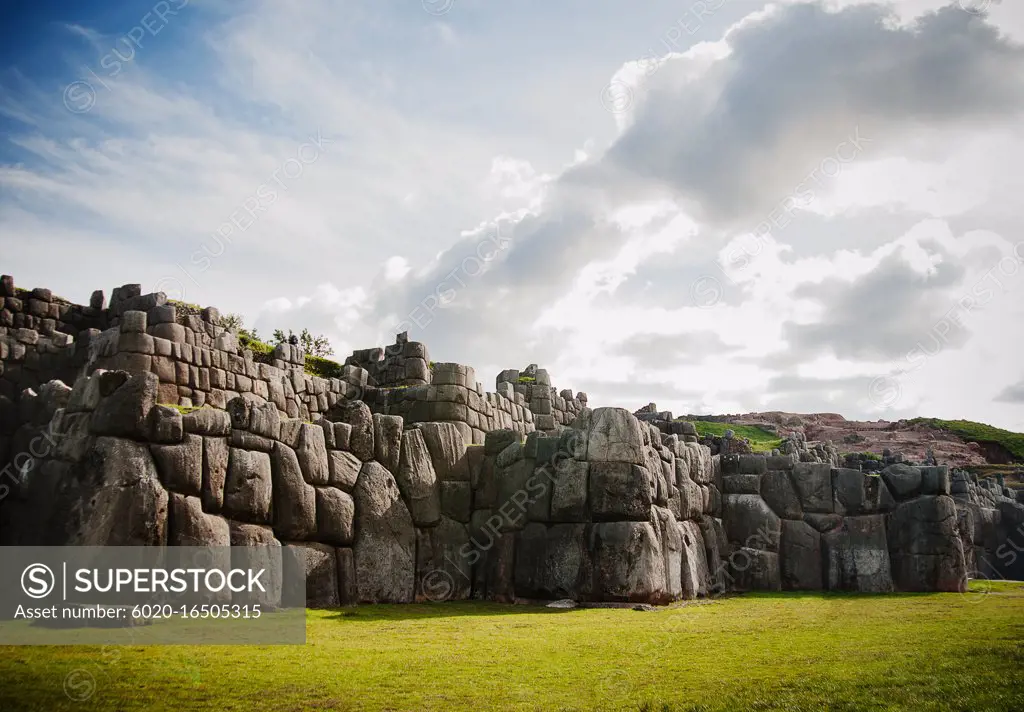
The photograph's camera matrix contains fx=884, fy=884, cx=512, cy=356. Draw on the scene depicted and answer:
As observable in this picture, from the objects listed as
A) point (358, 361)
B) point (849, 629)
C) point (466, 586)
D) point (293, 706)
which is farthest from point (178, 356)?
point (849, 629)

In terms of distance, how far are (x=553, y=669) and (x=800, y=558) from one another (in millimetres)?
13545

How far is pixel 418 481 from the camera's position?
1653 centimetres

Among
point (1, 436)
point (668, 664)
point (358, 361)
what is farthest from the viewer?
point (358, 361)

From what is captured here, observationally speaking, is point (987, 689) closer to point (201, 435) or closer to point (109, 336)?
point (201, 435)

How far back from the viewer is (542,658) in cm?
986

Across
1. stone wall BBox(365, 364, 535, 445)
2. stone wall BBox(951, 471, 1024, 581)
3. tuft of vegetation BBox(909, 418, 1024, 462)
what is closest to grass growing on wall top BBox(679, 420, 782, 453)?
tuft of vegetation BBox(909, 418, 1024, 462)

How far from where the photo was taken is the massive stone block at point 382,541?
15.1 metres

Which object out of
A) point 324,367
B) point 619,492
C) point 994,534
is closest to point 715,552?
point 619,492

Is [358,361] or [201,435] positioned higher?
[358,361]

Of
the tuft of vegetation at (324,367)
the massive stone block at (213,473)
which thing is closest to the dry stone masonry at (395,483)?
the massive stone block at (213,473)

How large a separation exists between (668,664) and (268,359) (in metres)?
13.2

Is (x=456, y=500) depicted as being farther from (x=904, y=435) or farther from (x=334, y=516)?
(x=904, y=435)

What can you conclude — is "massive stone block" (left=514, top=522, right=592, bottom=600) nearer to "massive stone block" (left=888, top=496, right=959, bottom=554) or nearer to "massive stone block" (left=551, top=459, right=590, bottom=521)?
"massive stone block" (left=551, top=459, right=590, bottom=521)

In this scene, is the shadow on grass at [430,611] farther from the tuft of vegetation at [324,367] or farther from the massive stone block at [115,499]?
the tuft of vegetation at [324,367]
